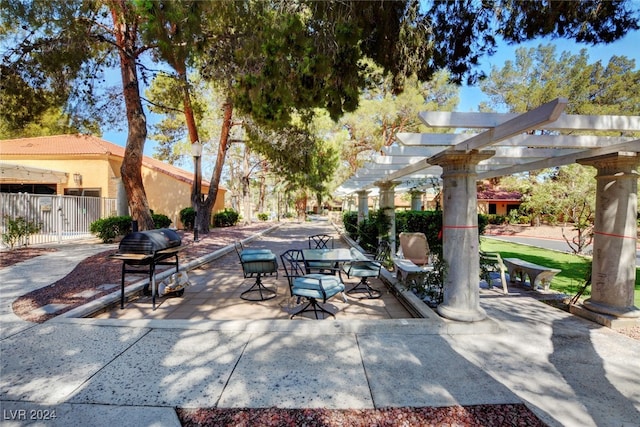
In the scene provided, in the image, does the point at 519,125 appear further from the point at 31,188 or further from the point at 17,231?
the point at 31,188

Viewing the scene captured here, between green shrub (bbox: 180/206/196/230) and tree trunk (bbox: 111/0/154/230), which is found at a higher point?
tree trunk (bbox: 111/0/154/230)

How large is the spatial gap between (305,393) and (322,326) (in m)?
1.33

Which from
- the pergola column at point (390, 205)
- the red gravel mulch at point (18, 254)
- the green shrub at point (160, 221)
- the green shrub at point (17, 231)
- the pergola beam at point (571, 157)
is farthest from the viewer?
the green shrub at point (160, 221)

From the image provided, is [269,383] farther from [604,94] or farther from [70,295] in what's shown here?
[604,94]


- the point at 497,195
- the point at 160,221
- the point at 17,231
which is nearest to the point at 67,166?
the point at 160,221

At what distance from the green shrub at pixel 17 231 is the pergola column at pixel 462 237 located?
13.5 metres

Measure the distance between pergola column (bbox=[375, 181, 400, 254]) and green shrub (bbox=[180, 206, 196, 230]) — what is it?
14.2 m

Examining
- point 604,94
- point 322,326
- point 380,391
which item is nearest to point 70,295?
point 322,326

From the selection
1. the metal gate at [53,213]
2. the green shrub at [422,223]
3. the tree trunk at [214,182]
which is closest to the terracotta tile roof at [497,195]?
the green shrub at [422,223]

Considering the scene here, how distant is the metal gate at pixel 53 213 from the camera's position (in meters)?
11.1

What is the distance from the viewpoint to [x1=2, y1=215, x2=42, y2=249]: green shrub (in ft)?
33.7

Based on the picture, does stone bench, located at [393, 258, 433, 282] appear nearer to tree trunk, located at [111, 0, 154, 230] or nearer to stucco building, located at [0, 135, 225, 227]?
tree trunk, located at [111, 0, 154, 230]

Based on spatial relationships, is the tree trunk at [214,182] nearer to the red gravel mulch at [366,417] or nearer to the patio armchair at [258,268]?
the patio armchair at [258,268]

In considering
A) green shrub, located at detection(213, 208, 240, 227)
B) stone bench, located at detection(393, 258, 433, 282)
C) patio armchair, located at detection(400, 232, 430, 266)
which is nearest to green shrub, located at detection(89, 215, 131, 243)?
green shrub, located at detection(213, 208, 240, 227)
